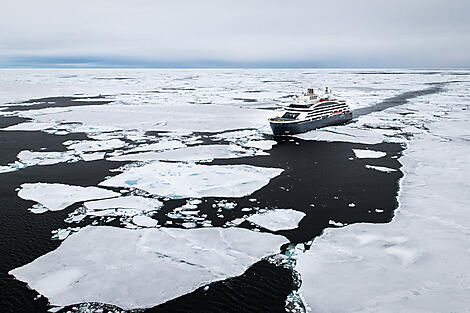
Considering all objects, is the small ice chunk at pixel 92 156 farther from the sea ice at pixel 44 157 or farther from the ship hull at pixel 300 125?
the ship hull at pixel 300 125

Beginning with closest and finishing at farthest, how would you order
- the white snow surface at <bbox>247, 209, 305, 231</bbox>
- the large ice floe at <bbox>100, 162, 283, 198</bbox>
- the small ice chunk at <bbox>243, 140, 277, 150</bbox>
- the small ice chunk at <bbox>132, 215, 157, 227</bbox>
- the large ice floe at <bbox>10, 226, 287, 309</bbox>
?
the large ice floe at <bbox>10, 226, 287, 309</bbox>, the small ice chunk at <bbox>132, 215, 157, 227</bbox>, the white snow surface at <bbox>247, 209, 305, 231</bbox>, the large ice floe at <bbox>100, 162, 283, 198</bbox>, the small ice chunk at <bbox>243, 140, 277, 150</bbox>

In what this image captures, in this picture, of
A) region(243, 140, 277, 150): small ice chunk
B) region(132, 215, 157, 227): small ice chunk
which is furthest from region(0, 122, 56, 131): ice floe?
region(132, 215, 157, 227): small ice chunk

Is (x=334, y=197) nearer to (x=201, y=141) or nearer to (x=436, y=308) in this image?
(x=436, y=308)

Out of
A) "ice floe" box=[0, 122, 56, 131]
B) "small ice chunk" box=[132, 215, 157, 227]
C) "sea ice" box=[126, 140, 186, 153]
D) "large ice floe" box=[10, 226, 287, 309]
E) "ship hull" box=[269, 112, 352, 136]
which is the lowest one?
"large ice floe" box=[10, 226, 287, 309]

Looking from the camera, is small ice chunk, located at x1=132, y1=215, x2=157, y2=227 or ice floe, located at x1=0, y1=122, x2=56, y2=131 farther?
ice floe, located at x1=0, y1=122, x2=56, y2=131

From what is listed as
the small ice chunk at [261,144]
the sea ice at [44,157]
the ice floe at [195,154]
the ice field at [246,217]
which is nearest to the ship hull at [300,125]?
the ice field at [246,217]

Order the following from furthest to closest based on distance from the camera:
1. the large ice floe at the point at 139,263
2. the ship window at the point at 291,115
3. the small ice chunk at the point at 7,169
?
the ship window at the point at 291,115, the small ice chunk at the point at 7,169, the large ice floe at the point at 139,263

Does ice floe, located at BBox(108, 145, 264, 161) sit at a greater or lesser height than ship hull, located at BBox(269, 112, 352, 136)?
lesser

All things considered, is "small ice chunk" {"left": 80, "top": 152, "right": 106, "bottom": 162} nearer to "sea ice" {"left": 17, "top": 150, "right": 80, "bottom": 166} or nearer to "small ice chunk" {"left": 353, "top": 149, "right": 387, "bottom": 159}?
"sea ice" {"left": 17, "top": 150, "right": 80, "bottom": 166}
